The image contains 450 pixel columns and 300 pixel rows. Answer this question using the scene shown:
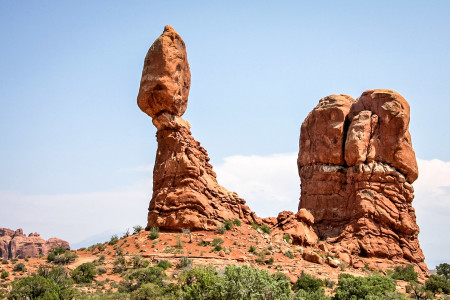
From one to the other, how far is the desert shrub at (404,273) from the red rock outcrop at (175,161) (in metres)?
10.5

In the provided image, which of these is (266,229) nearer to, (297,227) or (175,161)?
(297,227)

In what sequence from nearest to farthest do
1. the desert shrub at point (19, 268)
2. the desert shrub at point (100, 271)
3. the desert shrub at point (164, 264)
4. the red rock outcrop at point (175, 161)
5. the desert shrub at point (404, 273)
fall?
the desert shrub at point (164, 264) → the desert shrub at point (100, 271) → the desert shrub at point (19, 268) → the red rock outcrop at point (175, 161) → the desert shrub at point (404, 273)

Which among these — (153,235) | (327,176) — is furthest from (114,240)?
(327,176)

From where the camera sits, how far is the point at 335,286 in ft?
107

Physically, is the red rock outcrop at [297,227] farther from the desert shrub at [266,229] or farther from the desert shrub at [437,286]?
the desert shrub at [437,286]

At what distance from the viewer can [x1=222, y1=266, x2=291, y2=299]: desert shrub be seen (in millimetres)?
22609

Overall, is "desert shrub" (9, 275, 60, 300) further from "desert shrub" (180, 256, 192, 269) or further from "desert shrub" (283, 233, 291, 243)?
"desert shrub" (283, 233, 291, 243)

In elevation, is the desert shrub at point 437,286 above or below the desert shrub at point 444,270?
below

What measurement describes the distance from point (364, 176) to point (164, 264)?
67.3ft

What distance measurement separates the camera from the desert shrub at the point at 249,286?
74.2 feet

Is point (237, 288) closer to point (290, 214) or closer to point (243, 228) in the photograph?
point (243, 228)

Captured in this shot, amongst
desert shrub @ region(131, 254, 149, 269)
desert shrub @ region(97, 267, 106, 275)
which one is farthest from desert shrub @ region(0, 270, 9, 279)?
desert shrub @ region(131, 254, 149, 269)

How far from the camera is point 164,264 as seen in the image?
104 feet

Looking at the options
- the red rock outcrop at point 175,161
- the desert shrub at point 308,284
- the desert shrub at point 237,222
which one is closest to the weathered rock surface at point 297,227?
the red rock outcrop at point 175,161
